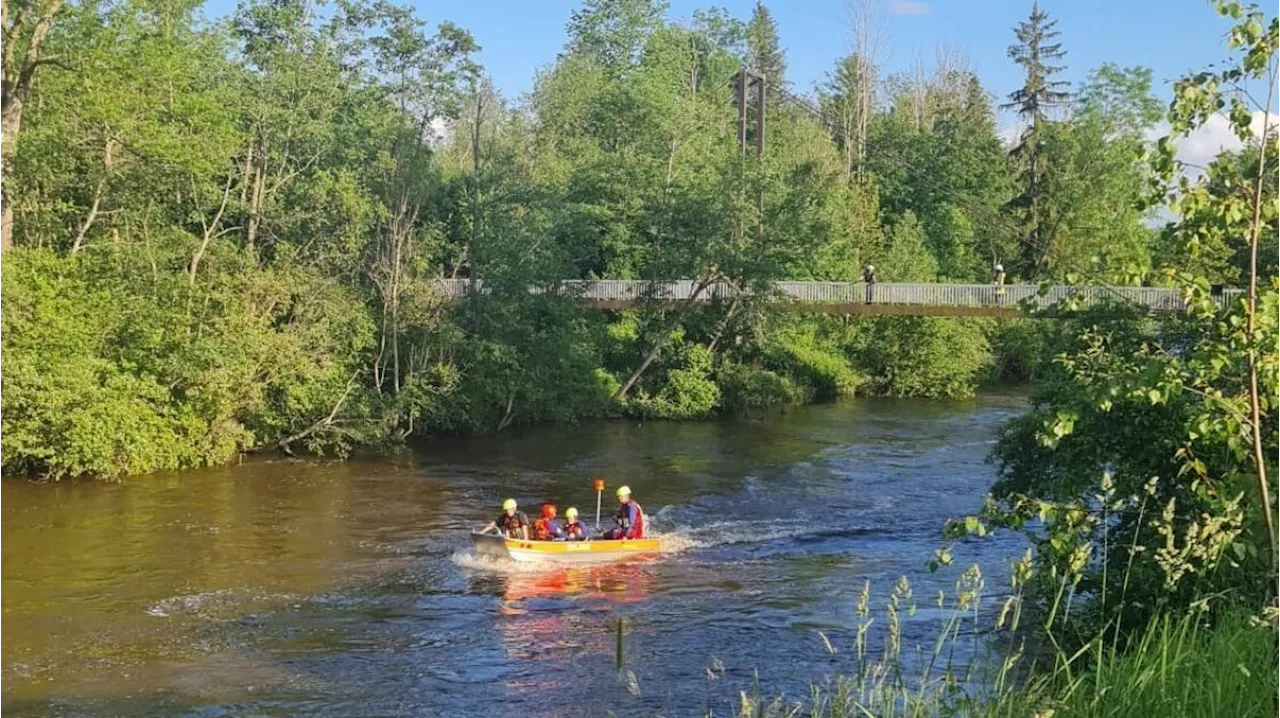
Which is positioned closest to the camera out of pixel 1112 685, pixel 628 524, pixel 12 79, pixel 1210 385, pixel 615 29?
pixel 1112 685

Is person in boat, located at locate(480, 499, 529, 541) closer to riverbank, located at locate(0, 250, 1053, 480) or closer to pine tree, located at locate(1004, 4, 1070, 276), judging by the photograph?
riverbank, located at locate(0, 250, 1053, 480)

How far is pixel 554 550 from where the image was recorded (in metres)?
19.0

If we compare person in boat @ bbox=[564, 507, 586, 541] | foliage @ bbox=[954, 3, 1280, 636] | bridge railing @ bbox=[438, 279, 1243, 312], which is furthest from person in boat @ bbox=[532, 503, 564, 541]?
bridge railing @ bbox=[438, 279, 1243, 312]

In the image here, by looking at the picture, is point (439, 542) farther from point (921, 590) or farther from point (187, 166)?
point (187, 166)

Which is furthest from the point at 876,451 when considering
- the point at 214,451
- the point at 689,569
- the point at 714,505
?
the point at 214,451

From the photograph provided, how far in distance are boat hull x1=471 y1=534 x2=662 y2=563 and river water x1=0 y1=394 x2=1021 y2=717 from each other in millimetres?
296

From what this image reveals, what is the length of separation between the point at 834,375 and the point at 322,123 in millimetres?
22306

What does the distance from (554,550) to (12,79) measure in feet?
56.6

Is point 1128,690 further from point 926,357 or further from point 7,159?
point 926,357

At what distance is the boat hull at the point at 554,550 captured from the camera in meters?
18.9

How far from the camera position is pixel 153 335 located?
86.6ft

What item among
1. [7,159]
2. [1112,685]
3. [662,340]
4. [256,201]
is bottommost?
[1112,685]

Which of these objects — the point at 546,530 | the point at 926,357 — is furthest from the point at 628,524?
the point at 926,357

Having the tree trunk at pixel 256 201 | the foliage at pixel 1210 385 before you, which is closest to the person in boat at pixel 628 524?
the foliage at pixel 1210 385
